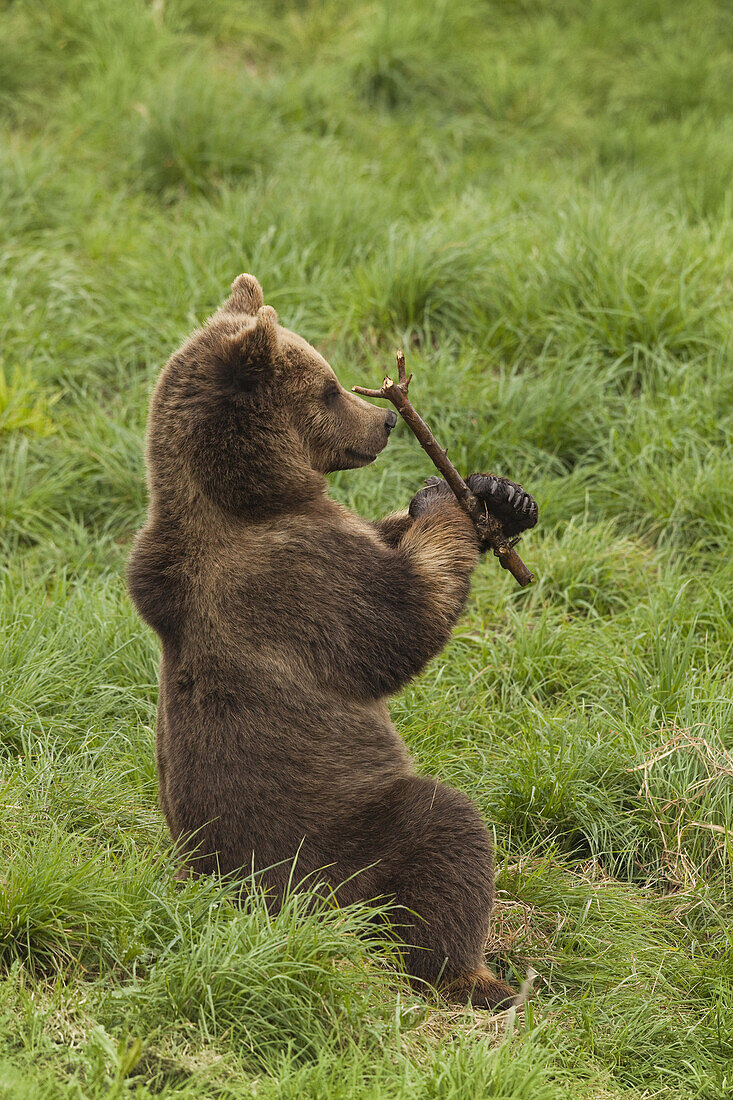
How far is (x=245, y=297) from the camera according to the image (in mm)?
4062

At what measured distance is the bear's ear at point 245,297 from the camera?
159 inches

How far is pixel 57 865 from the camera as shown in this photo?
339 centimetres

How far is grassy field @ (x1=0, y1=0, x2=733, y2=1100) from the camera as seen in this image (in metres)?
3.20

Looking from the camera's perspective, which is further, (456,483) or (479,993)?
(456,483)

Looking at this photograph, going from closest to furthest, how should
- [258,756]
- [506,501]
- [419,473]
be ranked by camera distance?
[258,756] < [506,501] < [419,473]

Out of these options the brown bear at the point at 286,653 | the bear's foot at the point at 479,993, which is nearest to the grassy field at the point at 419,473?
the bear's foot at the point at 479,993

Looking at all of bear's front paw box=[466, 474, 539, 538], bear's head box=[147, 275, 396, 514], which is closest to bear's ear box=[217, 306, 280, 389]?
bear's head box=[147, 275, 396, 514]

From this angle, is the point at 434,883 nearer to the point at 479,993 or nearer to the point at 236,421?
the point at 479,993

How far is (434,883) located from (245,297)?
80.6 inches

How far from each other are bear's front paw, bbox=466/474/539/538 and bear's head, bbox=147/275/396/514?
1.88 feet

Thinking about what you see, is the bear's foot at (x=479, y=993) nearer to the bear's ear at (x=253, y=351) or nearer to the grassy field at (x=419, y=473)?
the grassy field at (x=419, y=473)

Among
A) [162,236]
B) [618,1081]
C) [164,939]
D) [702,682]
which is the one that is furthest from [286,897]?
[162,236]

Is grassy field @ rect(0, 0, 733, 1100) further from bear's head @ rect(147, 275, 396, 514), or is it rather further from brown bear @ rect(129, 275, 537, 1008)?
bear's head @ rect(147, 275, 396, 514)

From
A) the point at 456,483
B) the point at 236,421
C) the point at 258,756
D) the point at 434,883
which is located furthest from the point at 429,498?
the point at 434,883
